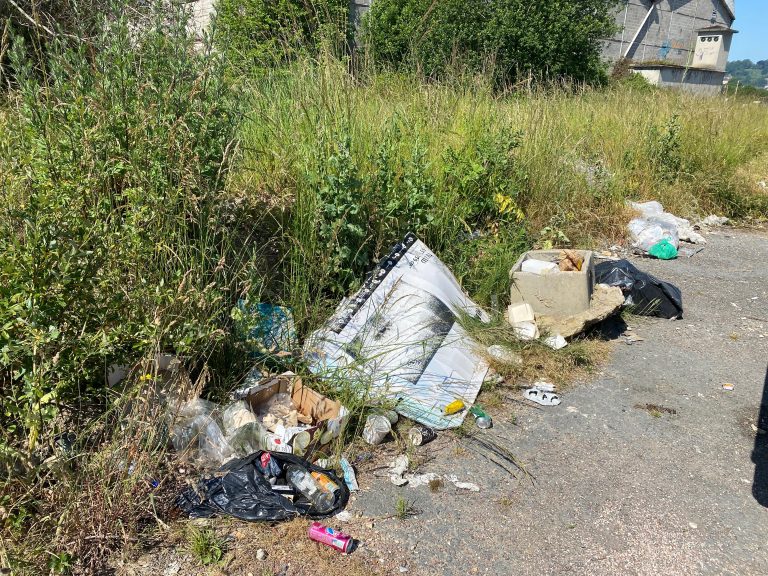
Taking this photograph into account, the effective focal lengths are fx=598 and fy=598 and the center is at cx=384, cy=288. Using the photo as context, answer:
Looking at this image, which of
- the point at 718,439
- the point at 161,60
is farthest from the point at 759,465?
the point at 161,60

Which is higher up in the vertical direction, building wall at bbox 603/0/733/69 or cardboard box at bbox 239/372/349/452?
building wall at bbox 603/0/733/69

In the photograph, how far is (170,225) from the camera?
113 inches

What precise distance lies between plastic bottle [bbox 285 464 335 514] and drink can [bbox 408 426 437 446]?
1.99ft

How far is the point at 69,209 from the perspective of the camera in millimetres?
2494

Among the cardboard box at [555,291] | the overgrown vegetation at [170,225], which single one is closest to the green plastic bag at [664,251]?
the overgrown vegetation at [170,225]

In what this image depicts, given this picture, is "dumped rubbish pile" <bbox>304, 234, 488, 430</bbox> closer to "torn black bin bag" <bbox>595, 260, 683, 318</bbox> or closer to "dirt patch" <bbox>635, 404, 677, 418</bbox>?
"dirt patch" <bbox>635, 404, 677, 418</bbox>

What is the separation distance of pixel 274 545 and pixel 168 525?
42 centimetres

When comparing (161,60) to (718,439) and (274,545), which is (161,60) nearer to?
(274,545)

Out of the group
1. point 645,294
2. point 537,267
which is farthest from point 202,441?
point 645,294

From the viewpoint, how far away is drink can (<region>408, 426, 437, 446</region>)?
9.82 ft

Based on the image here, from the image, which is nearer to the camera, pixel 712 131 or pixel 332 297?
pixel 332 297

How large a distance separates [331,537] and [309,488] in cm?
29

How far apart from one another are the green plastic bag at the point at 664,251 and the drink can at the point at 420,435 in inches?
158

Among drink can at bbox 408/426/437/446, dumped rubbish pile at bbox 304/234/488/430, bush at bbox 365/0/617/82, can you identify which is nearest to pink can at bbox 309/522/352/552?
drink can at bbox 408/426/437/446
